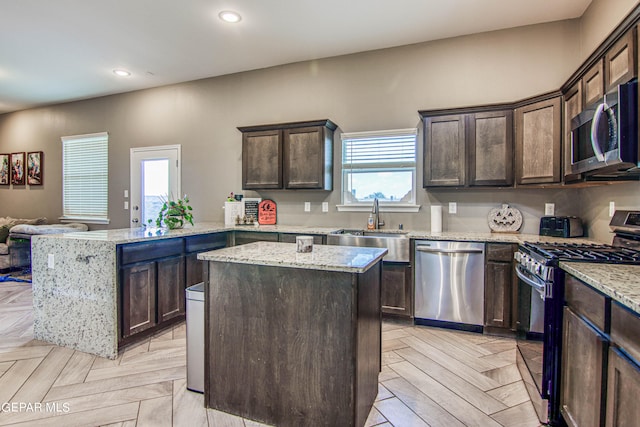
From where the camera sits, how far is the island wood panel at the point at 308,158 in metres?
4.00

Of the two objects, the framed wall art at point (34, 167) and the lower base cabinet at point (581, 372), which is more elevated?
the framed wall art at point (34, 167)

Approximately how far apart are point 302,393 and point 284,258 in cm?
69

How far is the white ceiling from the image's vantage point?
10.4 ft

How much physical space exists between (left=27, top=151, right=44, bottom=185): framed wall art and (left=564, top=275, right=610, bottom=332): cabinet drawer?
7.95m

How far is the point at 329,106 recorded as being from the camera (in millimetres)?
4285

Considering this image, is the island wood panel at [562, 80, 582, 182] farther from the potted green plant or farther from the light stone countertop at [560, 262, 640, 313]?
the potted green plant

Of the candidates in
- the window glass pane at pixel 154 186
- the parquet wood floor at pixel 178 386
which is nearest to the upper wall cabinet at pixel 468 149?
the parquet wood floor at pixel 178 386

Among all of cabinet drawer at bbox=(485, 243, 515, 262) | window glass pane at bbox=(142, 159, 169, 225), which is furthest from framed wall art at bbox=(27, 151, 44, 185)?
cabinet drawer at bbox=(485, 243, 515, 262)

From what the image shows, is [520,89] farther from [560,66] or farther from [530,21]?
[530,21]

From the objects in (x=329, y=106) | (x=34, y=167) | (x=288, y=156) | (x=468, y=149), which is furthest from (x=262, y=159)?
(x=34, y=167)

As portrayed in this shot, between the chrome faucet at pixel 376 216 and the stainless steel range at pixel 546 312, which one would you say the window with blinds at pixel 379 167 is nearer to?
the chrome faucet at pixel 376 216

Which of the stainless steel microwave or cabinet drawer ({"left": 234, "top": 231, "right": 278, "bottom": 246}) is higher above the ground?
the stainless steel microwave

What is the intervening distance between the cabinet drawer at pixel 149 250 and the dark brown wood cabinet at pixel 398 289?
6.62ft

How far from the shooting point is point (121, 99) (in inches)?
220
